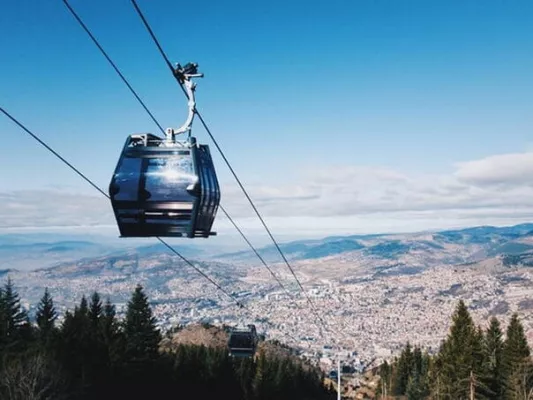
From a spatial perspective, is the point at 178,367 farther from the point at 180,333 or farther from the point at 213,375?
the point at 180,333

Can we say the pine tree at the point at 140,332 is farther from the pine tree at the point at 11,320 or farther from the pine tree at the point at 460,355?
the pine tree at the point at 460,355

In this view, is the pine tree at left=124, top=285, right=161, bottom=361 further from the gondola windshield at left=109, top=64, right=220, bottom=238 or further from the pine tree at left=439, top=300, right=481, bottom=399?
the gondola windshield at left=109, top=64, right=220, bottom=238

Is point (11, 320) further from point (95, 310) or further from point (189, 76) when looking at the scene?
point (189, 76)

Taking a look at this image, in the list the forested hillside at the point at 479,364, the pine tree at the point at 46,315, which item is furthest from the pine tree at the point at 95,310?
the forested hillside at the point at 479,364

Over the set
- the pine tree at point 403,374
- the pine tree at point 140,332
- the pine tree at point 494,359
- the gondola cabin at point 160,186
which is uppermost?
the gondola cabin at point 160,186

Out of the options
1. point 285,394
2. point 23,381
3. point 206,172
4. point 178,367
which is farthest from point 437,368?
point 206,172

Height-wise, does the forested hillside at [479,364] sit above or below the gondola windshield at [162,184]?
below
